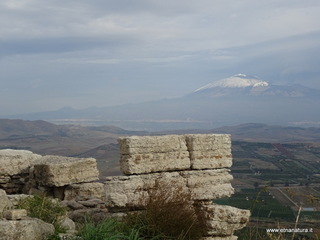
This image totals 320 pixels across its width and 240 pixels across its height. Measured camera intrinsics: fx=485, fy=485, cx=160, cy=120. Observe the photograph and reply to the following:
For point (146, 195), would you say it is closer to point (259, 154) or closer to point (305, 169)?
point (305, 169)

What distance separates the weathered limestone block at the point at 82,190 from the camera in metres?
14.5

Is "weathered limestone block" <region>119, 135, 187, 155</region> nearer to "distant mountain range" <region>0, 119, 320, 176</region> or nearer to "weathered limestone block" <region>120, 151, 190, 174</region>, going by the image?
"weathered limestone block" <region>120, 151, 190, 174</region>

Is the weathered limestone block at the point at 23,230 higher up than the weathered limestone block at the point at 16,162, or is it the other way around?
the weathered limestone block at the point at 16,162

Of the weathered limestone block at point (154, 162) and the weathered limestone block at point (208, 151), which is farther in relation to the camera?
the weathered limestone block at point (208, 151)

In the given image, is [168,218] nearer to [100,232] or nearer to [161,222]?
[161,222]

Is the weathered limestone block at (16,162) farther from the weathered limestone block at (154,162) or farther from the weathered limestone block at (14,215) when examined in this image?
the weathered limestone block at (14,215)

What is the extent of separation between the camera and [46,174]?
566 inches

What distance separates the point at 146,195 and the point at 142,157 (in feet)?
2.89

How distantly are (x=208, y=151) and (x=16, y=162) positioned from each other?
7.15 m

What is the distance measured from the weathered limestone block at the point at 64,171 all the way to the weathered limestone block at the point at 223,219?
17.4 feet

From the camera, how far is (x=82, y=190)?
47.6ft

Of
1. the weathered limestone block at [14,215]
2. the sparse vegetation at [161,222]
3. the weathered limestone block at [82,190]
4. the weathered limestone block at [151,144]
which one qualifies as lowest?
the weathered limestone block at [82,190]

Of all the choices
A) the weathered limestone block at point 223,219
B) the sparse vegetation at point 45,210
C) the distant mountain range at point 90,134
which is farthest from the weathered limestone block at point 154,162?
the distant mountain range at point 90,134

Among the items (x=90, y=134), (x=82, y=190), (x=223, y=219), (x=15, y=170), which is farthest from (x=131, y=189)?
(x=90, y=134)
